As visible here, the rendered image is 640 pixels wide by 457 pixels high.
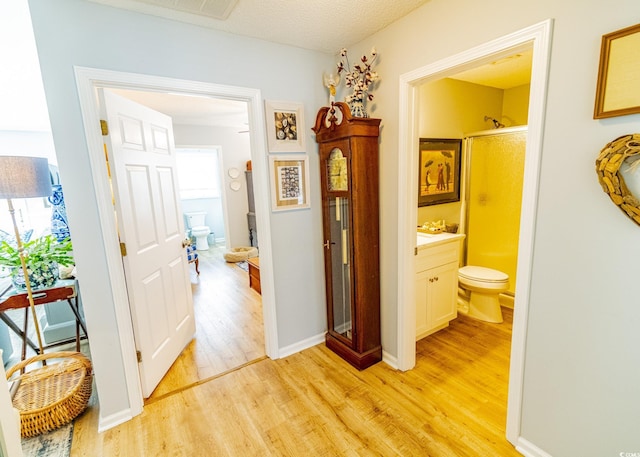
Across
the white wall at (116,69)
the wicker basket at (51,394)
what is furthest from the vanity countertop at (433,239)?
the wicker basket at (51,394)

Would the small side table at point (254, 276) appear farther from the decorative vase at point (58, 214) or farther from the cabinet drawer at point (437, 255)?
the cabinet drawer at point (437, 255)

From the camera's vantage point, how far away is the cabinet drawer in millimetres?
2365

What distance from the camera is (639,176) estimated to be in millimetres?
1062

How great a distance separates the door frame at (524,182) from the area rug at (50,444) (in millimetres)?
2142

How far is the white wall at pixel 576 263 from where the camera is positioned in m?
1.12

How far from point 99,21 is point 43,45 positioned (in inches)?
11.9

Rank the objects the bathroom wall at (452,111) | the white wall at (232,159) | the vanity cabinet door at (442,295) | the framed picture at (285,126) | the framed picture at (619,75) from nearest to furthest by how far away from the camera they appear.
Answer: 1. the framed picture at (619,75)
2. the framed picture at (285,126)
3. the vanity cabinet door at (442,295)
4. the bathroom wall at (452,111)
5. the white wall at (232,159)

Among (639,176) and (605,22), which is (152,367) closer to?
(639,176)

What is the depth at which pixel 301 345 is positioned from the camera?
2.51 m

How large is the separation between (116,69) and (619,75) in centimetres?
233

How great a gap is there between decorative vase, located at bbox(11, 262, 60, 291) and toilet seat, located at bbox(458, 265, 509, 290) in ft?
11.5

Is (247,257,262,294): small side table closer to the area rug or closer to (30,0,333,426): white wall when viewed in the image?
(30,0,333,426): white wall

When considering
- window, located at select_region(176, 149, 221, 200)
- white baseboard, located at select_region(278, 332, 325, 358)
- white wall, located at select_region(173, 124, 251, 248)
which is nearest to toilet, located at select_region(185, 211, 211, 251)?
window, located at select_region(176, 149, 221, 200)

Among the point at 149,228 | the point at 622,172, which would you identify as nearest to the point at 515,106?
the point at 622,172
